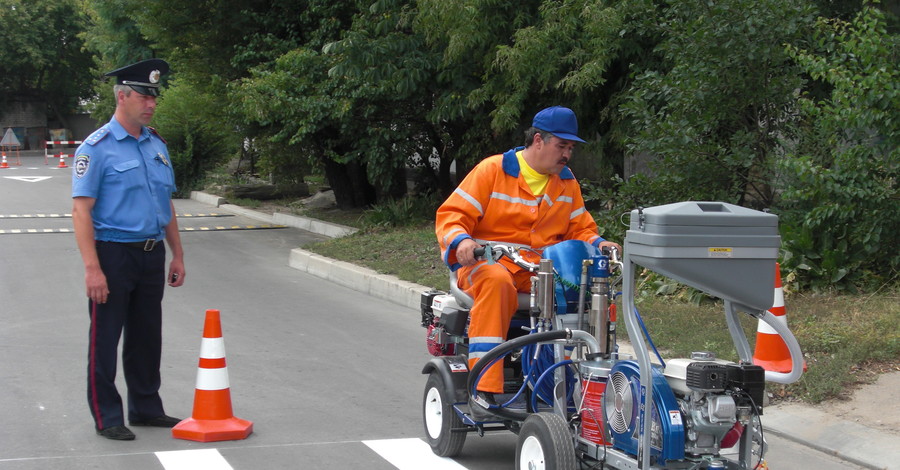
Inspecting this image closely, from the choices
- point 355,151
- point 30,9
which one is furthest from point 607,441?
point 30,9

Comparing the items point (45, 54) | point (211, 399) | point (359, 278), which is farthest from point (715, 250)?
point (45, 54)

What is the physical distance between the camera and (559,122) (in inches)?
209

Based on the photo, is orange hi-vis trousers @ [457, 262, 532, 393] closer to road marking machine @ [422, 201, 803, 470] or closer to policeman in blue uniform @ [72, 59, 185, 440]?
road marking machine @ [422, 201, 803, 470]

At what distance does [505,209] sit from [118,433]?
2.67m

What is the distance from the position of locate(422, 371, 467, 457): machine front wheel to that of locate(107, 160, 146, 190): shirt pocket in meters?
2.13

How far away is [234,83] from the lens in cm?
1805

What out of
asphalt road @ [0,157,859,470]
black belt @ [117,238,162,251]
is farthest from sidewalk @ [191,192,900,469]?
black belt @ [117,238,162,251]

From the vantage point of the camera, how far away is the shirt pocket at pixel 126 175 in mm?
5871

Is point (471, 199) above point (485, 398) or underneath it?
above

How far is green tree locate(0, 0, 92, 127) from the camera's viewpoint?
2189 inches

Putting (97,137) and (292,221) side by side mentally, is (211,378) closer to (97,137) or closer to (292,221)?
(97,137)

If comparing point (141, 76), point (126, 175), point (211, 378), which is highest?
point (141, 76)

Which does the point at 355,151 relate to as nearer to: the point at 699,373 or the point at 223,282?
the point at 223,282

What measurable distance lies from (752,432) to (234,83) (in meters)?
15.2
